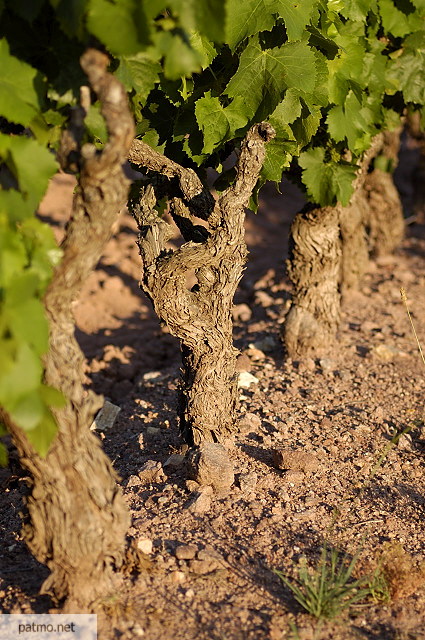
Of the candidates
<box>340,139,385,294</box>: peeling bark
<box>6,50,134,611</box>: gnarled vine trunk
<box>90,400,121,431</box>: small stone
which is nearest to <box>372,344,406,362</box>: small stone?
<box>340,139,385,294</box>: peeling bark

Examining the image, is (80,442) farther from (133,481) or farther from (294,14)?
(294,14)

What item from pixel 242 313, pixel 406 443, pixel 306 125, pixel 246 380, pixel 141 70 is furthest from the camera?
pixel 242 313

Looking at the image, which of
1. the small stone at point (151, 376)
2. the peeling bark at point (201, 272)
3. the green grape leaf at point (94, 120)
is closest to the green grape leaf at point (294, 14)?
the peeling bark at point (201, 272)

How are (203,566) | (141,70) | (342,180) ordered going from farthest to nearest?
(342,180) → (203,566) → (141,70)

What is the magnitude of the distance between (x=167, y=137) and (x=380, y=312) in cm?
276

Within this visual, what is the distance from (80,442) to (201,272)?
4.18 feet

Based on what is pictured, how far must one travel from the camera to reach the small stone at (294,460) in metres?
3.59

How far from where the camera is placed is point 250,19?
324cm

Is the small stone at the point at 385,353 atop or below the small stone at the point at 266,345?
atop

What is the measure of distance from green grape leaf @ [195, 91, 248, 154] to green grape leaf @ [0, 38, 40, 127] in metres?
0.96

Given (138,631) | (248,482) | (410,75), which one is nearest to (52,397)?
(138,631)

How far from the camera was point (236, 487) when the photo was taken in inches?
137

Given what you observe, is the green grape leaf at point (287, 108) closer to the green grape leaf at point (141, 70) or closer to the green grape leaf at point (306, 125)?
the green grape leaf at point (306, 125)

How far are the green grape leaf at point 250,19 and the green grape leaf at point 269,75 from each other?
0.42 ft
